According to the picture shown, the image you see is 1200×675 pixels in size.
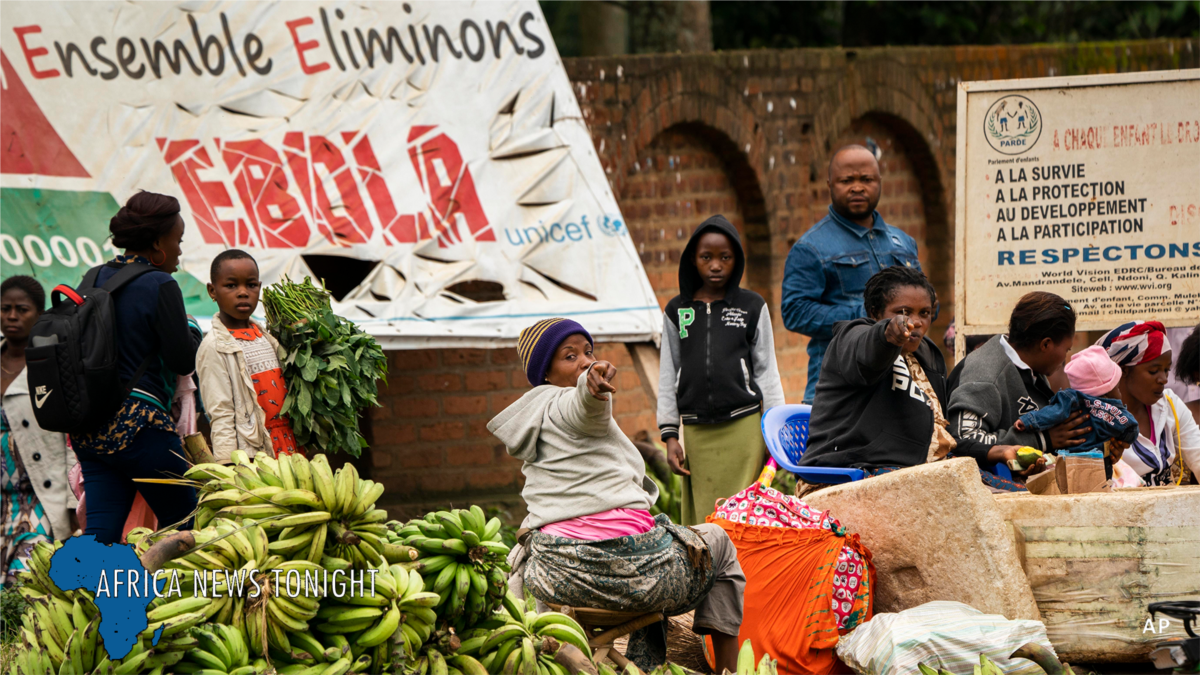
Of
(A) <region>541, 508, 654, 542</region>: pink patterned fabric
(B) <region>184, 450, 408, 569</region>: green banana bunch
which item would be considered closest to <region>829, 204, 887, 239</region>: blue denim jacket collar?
(A) <region>541, 508, 654, 542</region>: pink patterned fabric

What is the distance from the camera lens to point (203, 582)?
2.54m

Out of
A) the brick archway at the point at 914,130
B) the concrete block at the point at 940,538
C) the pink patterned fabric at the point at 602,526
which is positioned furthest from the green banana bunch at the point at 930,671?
the brick archway at the point at 914,130

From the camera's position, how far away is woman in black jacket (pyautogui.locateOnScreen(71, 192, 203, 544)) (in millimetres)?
4094

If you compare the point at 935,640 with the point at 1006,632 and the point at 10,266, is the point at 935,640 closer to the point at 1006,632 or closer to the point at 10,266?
the point at 1006,632

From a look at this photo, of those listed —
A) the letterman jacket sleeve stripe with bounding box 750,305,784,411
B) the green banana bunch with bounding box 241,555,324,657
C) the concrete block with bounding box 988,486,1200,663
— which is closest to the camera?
the green banana bunch with bounding box 241,555,324,657

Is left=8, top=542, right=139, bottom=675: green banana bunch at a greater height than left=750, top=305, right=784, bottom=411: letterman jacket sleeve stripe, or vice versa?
left=750, top=305, right=784, bottom=411: letterman jacket sleeve stripe

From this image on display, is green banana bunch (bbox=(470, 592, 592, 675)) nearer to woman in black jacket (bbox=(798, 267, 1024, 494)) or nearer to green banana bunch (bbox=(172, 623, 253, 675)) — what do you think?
green banana bunch (bbox=(172, 623, 253, 675))

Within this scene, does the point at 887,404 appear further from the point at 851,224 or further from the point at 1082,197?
the point at 1082,197

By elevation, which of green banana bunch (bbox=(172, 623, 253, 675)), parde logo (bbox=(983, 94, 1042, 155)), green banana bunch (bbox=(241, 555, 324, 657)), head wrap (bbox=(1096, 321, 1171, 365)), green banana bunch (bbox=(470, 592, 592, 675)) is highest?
parde logo (bbox=(983, 94, 1042, 155))

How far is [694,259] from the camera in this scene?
16.1 feet

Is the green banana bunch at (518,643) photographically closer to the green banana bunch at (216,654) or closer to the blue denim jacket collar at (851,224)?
the green banana bunch at (216,654)

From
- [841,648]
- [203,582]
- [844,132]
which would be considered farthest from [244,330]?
[844,132]

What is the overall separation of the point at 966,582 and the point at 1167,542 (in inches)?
26.9

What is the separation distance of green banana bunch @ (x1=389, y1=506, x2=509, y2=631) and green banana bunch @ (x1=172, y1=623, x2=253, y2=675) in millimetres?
510
